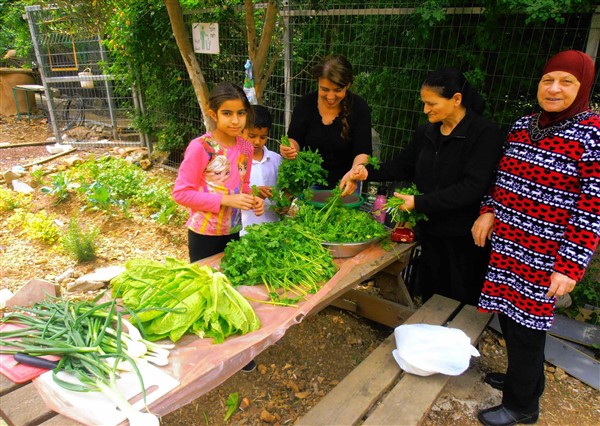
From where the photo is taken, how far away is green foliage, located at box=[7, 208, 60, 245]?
5.07 m

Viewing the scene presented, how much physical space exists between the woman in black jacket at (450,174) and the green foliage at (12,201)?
209 inches

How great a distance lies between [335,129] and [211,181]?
1.15m

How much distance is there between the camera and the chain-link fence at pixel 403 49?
12.8 ft

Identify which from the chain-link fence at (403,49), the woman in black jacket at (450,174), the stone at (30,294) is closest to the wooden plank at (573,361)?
the woman in black jacket at (450,174)

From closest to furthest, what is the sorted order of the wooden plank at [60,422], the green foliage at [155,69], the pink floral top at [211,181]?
1. the wooden plank at [60,422]
2. the pink floral top at [211,181]
3. the green foliage at [155,69]

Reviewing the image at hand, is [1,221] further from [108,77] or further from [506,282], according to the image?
[506,282]

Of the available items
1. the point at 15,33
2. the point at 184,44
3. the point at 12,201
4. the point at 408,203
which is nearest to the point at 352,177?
the point at 408,203

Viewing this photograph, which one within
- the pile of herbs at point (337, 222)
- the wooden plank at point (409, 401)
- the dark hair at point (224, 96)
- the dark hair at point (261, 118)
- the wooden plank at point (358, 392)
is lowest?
the wooden plank at point (409, 401)

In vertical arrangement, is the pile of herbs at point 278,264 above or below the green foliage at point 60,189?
above

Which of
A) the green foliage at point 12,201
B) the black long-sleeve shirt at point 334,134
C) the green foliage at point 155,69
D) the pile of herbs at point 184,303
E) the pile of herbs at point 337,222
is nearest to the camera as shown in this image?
the pile of herbs at point 184,303

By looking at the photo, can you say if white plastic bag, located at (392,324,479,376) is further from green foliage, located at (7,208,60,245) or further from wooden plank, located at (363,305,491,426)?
green foliage, located at (7,208,60,245)

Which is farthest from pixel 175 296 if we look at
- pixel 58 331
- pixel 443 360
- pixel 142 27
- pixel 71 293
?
pixel 142 27

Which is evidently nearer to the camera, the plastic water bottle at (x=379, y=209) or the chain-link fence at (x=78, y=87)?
the plastic water bottle at (x=379, y=209)

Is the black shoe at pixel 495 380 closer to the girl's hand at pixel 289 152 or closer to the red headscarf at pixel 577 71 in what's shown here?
the red headscarf at pixel 577 71
